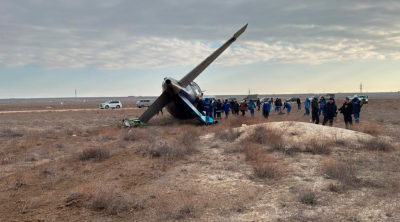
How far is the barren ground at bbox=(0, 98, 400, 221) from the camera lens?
600 centimetres

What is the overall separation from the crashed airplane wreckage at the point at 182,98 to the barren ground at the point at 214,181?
6.79 metres

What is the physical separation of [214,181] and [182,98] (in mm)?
12924

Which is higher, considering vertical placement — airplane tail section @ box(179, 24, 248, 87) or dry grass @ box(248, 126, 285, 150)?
airplane tail section @ box(179, 24, 248, 87)

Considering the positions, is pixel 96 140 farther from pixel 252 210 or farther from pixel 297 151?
pixel 252 210

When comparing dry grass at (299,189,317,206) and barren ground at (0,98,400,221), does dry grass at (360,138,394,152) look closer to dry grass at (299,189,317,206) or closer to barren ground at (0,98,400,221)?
barren ground at (0,98,400,221)

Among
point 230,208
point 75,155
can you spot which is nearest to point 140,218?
point 230,208

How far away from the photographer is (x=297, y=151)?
444 inches

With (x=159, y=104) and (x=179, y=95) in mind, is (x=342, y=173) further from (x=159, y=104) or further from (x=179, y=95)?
(x=159, y=104)

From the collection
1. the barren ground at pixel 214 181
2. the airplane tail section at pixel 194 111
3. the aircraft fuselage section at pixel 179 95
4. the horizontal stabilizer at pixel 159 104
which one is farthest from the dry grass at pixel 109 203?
the horizontal stabilizer at pixel 159 104

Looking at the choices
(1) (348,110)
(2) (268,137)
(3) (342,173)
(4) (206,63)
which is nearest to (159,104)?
(4) (206,63)

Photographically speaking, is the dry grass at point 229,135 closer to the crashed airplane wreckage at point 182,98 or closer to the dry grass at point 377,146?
the dry grass at point 377,146

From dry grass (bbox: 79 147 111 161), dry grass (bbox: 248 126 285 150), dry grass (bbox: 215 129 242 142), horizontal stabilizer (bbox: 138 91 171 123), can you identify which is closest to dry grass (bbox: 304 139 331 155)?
dry grass (bbox: 248 126 285 150)

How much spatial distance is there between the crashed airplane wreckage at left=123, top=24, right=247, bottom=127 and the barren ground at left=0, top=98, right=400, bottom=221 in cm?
679

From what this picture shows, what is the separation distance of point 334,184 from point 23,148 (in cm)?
1325
